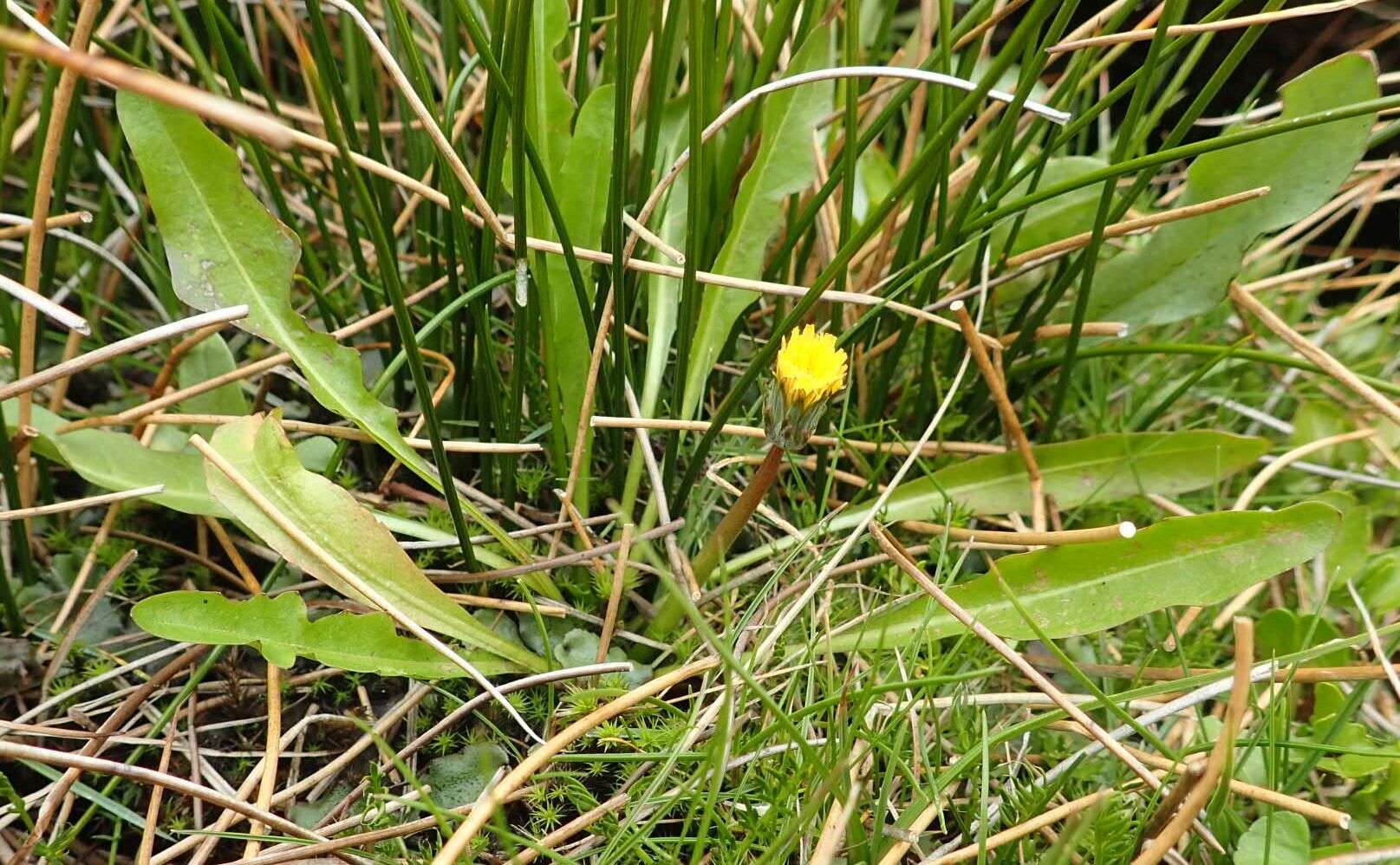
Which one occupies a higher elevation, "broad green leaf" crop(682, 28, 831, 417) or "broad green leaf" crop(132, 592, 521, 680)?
"broad green leaf" crop(682, 28, 831, 417)

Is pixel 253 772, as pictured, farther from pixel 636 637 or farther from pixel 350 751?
pixel 636 637

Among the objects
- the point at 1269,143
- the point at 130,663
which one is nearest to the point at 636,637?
the point at 130,663

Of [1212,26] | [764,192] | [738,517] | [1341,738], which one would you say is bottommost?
[1341,738]

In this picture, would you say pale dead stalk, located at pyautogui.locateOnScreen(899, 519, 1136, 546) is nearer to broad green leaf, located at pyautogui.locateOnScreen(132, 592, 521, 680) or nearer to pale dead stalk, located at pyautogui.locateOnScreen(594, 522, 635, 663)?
pale dead stalk, located at pyautogui.locateOnScreen(594, 522, 635, 663)

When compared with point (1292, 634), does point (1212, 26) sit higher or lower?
higher

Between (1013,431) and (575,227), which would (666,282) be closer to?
(575,227)

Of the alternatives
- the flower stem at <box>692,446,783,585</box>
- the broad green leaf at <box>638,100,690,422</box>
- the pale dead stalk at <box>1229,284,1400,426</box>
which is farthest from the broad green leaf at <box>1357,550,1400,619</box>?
the broad green leaf at <box>638,100,690,422</box>

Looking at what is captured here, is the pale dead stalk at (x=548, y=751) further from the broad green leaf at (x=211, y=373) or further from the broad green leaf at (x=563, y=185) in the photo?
the broad green leaf at (x=211, y=373)

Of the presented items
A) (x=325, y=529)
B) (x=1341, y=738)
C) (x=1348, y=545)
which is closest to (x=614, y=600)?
(x=325, y=529)
